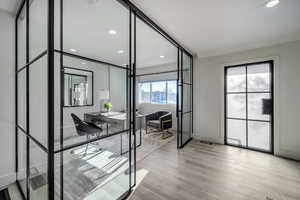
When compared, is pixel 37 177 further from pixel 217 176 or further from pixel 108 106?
pixel 217 176

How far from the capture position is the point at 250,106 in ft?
11.0

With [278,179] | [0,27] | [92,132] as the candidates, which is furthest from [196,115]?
[0,27]

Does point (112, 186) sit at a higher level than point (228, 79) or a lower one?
lower

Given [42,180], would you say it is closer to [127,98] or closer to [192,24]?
[127,98]

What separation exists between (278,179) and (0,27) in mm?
4853

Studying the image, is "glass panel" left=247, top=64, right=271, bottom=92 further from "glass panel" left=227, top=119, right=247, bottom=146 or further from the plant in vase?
the plant in vase

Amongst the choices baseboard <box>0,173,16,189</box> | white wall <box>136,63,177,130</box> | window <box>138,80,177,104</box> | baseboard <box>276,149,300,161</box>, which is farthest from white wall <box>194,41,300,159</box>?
baseboard <box>0,173,16,189</box>

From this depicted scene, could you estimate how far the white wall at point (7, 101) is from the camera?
75.7 inches

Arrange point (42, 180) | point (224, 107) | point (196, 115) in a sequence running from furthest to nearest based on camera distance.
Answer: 1. point (196, 115)
2. point (224, 107)
3. point (42, 180)

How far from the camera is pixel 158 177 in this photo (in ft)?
7.11

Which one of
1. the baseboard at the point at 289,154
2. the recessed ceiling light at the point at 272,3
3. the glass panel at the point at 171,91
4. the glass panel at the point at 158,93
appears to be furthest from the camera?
the glass panel at the point at 158,93

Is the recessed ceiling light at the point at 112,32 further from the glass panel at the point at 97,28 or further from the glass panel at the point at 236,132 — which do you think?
the glass panel at the point at 236,132

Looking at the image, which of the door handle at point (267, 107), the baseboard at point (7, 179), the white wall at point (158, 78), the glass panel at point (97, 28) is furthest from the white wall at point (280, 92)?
the baseboard at point (7, 179)

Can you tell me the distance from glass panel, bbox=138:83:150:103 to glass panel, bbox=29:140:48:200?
15.2 ft
